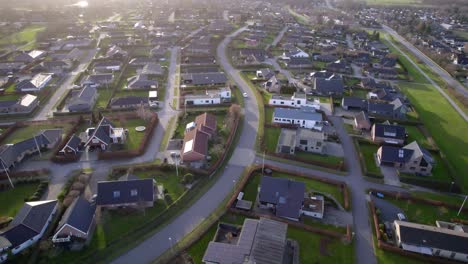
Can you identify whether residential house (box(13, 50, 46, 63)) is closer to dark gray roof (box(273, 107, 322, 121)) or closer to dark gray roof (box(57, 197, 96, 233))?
dark gray roof (box(57, 197, 96, 233))

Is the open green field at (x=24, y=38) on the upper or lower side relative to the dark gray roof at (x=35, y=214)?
upper

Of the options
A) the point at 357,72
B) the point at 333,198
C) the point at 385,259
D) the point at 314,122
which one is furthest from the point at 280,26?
the point at 385,259

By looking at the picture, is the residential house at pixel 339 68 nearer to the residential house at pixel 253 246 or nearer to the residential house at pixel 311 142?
the residential house at pixel 311 142

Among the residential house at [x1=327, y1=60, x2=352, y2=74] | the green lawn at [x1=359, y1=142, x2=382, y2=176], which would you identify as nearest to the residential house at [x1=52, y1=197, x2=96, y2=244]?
the green lawn at [x1=359, y1=142, x2=382, y2=176]

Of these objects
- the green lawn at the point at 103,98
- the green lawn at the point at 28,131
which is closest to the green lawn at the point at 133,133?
the green lawn at the point at 28,131

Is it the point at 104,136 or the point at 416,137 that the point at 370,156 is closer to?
the point at 416,137

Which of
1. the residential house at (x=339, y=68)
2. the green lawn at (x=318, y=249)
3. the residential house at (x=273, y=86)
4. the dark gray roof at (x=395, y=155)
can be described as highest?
the residential house at (x=339, y=68)

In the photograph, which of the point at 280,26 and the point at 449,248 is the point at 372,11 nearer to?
the point at 280,26

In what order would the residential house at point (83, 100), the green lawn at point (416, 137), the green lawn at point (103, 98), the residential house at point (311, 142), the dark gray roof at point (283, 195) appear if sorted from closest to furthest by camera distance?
the dark gray roof at point (283, 195)
the residential house at point (311, 142)
the green lawn at point (416, 137)
the residential house at point (83, 100)
the green lawn at point (103, 98)
